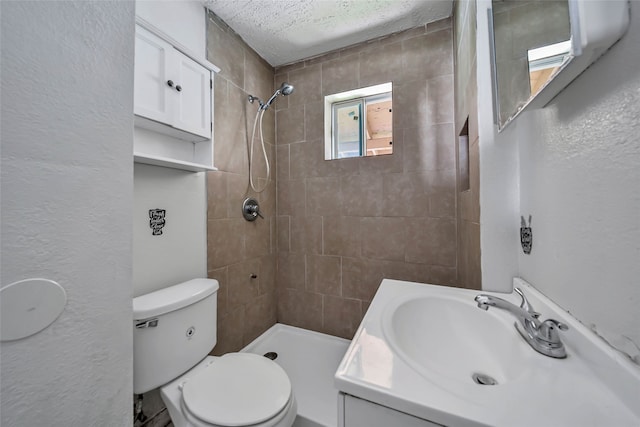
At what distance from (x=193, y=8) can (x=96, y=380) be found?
1.79 metres

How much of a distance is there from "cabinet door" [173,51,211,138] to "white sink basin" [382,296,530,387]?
50.1 inches

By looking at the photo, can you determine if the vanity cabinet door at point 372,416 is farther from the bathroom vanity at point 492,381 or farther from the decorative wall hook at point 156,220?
the decorative wall hook at point 156,220

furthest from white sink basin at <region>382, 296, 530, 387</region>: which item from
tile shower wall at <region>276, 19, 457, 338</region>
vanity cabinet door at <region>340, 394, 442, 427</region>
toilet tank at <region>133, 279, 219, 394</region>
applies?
toilet tank at <region>133, 279, 219, 394</region>

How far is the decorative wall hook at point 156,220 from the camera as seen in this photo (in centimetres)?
116

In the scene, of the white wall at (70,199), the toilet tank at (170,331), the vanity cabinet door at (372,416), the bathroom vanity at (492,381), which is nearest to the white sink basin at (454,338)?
the bathroom vanity at (492,381)

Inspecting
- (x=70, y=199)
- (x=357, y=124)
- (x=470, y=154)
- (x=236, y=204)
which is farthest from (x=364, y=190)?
(x=70, y=199)

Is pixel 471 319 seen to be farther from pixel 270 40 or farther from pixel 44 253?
pixel 270 40

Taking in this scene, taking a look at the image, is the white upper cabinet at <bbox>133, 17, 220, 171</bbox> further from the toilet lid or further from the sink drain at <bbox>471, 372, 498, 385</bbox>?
the sink drain at <bbox>471, 372, 498, 385</bbox>

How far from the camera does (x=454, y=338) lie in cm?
77

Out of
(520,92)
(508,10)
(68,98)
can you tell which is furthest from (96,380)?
(508,10)

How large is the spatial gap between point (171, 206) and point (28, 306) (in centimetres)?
91

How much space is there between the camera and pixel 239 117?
5.39 feet

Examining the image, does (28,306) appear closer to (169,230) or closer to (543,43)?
(169,230)

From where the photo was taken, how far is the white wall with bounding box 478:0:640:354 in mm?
402
